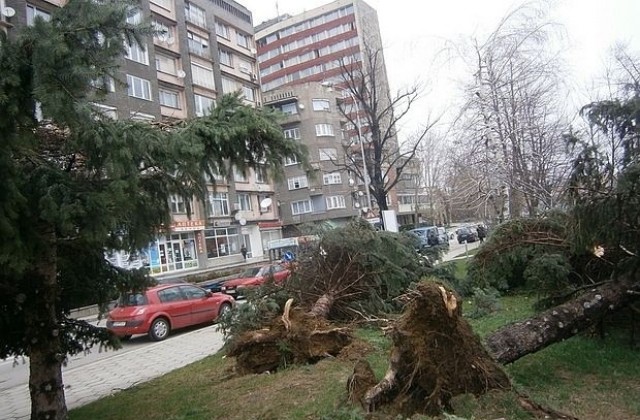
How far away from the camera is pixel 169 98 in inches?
1490

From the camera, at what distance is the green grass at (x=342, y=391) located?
15.2ft

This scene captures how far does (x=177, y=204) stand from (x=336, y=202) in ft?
164

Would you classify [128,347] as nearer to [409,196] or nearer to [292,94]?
[292,94]

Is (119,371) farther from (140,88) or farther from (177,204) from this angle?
(140,88)

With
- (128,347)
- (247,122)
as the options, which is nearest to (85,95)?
(247,122)

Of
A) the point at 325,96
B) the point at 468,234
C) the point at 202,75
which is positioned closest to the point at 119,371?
the point at 202,75

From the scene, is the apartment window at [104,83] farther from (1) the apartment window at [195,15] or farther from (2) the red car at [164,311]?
(1) the apartment window at [195,15]

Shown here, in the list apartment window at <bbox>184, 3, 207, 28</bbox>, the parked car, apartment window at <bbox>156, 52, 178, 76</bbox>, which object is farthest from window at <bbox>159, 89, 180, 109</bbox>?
the parked car

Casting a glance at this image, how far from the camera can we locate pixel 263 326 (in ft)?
26.0

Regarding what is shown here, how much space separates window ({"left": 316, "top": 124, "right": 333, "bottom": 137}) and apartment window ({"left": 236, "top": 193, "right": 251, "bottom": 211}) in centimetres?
1328

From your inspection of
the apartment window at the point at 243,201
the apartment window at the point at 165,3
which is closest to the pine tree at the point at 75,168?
the apartment window at the point at 165,3

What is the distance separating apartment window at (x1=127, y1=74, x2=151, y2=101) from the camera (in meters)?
32.8

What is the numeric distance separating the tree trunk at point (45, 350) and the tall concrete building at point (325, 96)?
2.72 m

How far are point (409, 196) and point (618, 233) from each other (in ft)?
222
